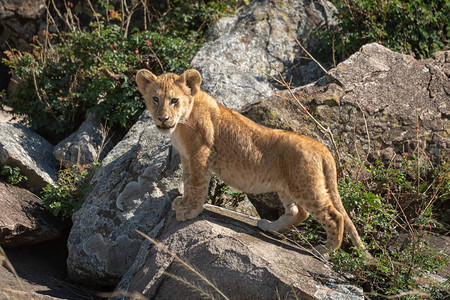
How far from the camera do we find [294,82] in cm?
1007

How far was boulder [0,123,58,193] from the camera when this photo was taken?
8523mm

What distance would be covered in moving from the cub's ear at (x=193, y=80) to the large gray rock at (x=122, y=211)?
1428 mm

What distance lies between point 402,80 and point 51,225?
613 cm

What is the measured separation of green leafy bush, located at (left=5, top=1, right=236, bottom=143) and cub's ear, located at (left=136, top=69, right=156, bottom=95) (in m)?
2.97

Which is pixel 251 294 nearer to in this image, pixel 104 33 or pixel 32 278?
pixel 32 278

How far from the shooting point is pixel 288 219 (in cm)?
654

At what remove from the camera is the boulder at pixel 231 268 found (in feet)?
17.7

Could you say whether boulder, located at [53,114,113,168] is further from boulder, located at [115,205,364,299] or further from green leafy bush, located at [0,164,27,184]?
boulder, located at [115,205,364,299]

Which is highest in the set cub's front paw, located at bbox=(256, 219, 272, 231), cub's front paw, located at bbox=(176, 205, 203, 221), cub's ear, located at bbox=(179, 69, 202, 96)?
cub's ear, located at bbox=(179, 69, 202, 96)

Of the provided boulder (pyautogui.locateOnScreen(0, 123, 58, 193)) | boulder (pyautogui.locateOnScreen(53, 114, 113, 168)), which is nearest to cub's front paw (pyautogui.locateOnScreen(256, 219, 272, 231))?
boulder (pyautogui.locateOnScreen(53, 114, 113, 168))

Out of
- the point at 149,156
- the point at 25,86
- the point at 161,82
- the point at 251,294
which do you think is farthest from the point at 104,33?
the point at 251,294

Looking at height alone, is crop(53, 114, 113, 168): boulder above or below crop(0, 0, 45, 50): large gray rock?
below

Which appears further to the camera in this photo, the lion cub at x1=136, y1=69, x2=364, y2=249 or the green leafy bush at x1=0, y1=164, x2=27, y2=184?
the green leafy bush at x1=0, y1=164, x2=27, y2=184

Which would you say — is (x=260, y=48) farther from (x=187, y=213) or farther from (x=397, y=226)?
(x=187, y=213)
